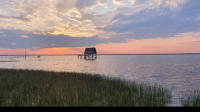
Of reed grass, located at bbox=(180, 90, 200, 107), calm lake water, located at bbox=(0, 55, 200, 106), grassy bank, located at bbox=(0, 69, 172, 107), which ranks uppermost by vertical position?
grassy bank, located at bbox=(0, 69, 172, 107)

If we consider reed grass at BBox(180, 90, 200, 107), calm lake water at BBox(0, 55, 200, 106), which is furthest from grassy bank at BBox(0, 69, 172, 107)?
calm lake water at BBox(0, 55, 200, 106)

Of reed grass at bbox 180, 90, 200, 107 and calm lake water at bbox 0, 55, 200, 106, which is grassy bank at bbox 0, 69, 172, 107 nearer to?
reed grass at bbox 180, 90, 200, 107

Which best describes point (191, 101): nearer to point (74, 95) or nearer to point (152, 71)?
point (74, 95)

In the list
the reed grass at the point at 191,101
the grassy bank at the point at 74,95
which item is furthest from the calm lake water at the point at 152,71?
the grassy bank at the point at 74,95

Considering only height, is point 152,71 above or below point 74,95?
below

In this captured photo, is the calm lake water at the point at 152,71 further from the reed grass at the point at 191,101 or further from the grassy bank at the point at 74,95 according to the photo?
the grassy bank at the point at 74,95

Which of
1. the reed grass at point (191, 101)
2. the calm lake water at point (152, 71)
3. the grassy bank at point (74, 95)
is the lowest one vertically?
the calm lake water at point (152, 71)

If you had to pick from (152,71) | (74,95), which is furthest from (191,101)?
(152,71)

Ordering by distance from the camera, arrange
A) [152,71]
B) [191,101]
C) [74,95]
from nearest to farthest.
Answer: [74,95]
[191,101]
[152,71]
